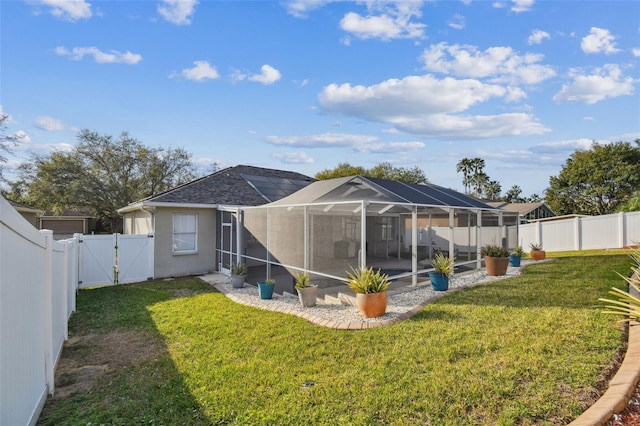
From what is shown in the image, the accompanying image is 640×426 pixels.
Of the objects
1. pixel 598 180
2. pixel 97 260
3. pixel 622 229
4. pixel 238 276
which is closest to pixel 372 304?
pixel 238 276

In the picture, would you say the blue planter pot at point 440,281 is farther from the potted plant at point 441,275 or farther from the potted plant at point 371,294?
the potted plant at point 371,294

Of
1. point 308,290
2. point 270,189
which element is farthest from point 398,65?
point 308,290

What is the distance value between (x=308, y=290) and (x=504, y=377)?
13.8ft

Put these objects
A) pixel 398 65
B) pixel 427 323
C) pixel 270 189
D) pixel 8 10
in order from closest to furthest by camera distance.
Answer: pixel 427 323 < pixel 8 10 < pixel 398 65 < pixel 270 189

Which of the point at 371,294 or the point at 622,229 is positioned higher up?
the point at 622,229

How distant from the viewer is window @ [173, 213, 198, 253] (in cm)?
1170

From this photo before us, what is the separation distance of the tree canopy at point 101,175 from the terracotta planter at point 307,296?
1004 inches

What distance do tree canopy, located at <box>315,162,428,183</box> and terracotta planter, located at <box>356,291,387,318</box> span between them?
34.0m

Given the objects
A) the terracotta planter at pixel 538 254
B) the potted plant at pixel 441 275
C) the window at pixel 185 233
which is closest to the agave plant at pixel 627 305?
the potted plant at pixel 441 275

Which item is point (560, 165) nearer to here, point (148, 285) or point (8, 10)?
point (148, 285)

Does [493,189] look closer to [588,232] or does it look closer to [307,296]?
[588,232]

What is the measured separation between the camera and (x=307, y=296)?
6.90 m

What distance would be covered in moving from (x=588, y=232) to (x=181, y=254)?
20070 millimetres

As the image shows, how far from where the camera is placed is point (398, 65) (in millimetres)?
12070
